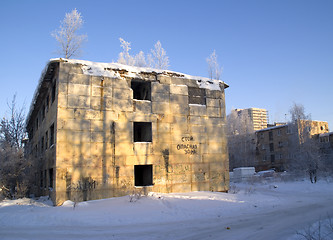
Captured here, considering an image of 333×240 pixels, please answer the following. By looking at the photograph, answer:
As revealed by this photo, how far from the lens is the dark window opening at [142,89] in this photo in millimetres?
15359

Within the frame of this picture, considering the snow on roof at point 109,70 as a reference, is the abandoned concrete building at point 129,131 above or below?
below

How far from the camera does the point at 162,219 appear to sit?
968 cm

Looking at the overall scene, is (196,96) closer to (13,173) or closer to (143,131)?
(143,131)

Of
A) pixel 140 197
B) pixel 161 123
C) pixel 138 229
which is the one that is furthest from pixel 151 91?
pixel 138 229

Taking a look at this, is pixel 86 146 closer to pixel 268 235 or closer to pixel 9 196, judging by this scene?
pixel 9 196

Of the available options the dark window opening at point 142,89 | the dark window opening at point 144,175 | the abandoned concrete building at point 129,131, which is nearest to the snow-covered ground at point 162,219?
the abandoned concrete building at point 129,131

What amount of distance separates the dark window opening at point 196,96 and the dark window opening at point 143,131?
9.71 ft

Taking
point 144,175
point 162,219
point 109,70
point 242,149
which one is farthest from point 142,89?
point 242,149

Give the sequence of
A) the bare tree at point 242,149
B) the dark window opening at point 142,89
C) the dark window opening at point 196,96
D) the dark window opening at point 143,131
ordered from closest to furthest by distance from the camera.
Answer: the dark window opening at point 143,131, the dark window opening at point 142,89, the dark window opening at point 196,96, the bare tree at point 242,149

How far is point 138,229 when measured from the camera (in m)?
8.07

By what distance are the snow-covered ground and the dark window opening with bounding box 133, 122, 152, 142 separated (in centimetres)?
324

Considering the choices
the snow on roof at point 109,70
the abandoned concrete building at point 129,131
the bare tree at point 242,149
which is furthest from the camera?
the bare tree at point 242,149

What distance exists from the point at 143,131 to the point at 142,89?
2512 mm

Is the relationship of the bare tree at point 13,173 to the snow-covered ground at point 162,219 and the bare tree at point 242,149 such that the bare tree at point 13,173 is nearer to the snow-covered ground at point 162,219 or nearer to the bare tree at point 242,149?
the snow-covered ground at point 162,219
